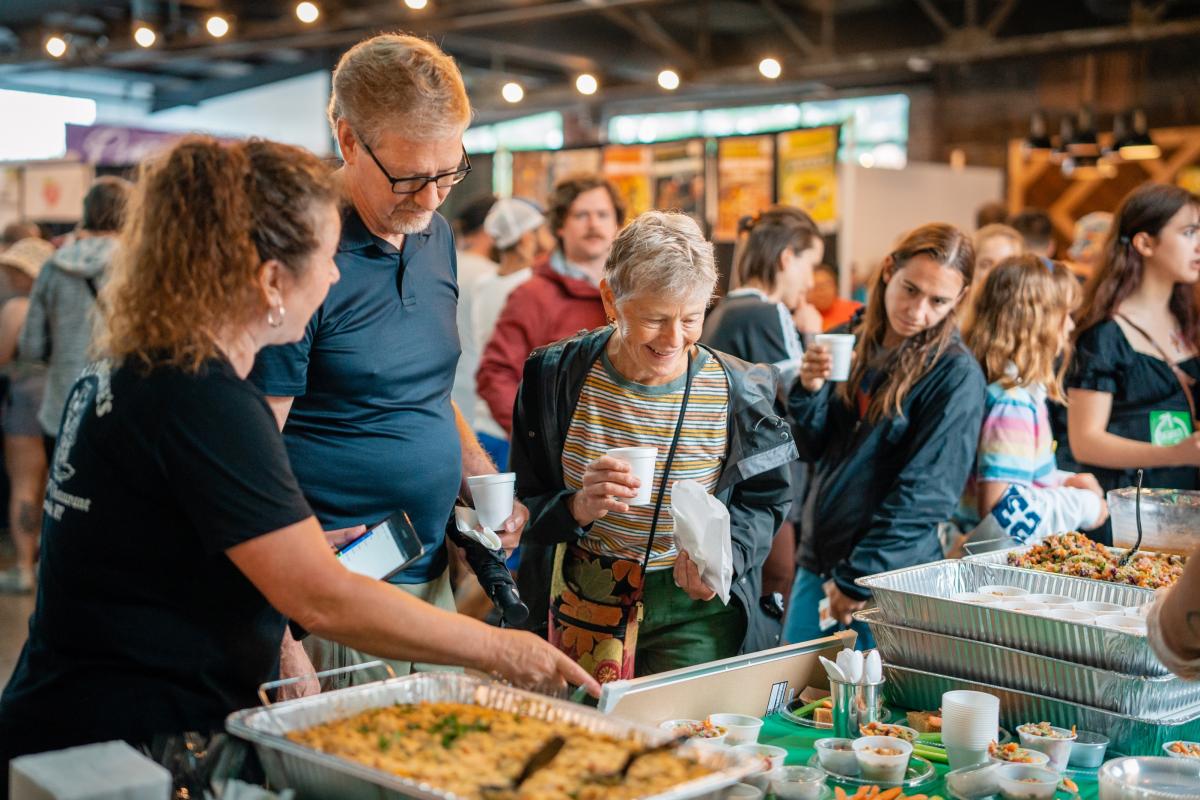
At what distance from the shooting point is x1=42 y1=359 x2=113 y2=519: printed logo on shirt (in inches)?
61.3

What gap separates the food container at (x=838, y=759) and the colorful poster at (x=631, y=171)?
490cm

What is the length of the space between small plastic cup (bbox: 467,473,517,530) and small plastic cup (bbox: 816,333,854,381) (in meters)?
1.12

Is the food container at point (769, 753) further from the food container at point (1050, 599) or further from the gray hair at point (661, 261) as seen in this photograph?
the gray hair at point (661, 261)

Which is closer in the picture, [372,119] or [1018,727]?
[1018,727]

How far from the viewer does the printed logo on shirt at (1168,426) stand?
11.5 ft

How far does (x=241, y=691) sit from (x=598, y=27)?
12.4 m

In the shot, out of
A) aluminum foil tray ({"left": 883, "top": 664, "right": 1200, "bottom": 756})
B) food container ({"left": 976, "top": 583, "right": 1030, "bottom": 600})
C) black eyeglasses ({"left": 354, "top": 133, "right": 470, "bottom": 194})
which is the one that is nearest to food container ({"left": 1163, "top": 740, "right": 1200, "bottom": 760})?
aluminum foil tray ({"left": 883, "top": 664, "right": 1200, "bottom": 756})

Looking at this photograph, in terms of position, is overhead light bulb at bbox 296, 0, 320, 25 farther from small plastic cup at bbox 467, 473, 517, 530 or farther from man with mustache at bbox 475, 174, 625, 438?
small plastic cup at bbox 467, 473, 517, 530

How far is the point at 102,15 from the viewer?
11.4 metres

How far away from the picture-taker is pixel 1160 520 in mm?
2736

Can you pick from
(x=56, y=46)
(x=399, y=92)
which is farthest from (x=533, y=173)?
(x=56, y=46)

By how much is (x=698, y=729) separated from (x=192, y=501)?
881 millimetres

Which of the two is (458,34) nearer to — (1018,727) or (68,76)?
(68,76)

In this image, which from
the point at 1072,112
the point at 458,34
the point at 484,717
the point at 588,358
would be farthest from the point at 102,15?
the point at 484,717
